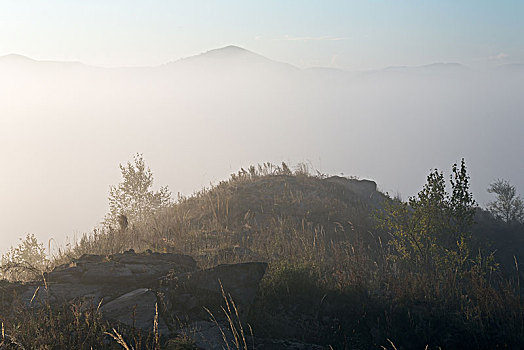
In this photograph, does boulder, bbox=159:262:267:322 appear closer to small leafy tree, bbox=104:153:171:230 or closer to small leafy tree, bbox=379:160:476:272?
small leafy tree, bbox=379:160:476:272

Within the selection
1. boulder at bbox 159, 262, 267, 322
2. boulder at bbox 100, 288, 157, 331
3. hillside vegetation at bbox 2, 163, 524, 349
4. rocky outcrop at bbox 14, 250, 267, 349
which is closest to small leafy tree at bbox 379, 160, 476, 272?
hillside vegetation at bbox 2, 163, 524, 349

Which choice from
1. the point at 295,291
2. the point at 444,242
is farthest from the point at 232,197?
the point at 295,291

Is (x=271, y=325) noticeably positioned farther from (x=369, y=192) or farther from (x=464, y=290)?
(x=369, y=192)

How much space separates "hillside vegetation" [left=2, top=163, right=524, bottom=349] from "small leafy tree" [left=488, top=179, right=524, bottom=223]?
37.6 ft

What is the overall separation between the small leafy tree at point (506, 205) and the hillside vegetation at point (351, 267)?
11448 millimetres

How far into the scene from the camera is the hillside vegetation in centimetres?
717

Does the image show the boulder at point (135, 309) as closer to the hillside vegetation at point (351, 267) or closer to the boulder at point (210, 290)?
the boulder at point (210, 290)

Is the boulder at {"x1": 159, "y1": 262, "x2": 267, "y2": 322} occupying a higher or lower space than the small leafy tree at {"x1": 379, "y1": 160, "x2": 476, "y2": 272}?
lower

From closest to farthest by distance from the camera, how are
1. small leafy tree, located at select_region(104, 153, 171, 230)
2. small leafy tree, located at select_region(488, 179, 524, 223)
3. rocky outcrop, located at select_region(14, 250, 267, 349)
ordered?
rocky outcrop, located at select_region(14, 250, 267, 349) → small leafy tree, located at select_region(104, 153, 171, 230) → small leafy tree, located at select_region(488, 179, 524, 223)

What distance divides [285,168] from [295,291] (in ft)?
46.1

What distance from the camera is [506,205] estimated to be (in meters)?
28.6

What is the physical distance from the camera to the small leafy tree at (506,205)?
90.8 feet

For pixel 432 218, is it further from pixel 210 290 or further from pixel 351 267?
pixel 210 290

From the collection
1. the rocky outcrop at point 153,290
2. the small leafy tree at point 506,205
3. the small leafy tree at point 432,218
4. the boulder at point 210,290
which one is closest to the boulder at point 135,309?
the rocky outcrop at point 153,290
